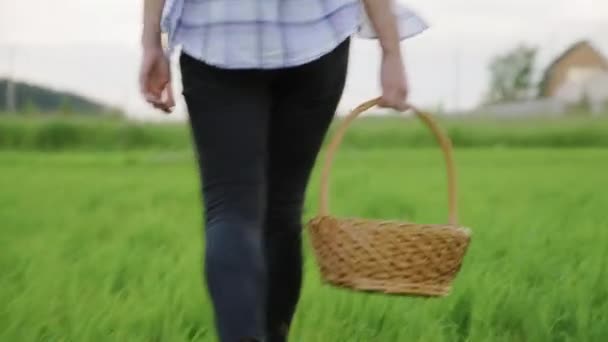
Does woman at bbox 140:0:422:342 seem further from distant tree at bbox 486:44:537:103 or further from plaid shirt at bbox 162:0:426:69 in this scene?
distant tree at bbox 486:44:537:103

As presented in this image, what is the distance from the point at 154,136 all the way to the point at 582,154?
470cm

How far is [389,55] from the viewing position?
1876mm

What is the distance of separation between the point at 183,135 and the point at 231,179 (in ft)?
41.2

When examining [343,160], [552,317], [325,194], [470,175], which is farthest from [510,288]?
[343,160]

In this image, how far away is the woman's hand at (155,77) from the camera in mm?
1835

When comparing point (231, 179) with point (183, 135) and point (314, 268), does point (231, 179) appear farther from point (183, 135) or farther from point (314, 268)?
point (183, 135)

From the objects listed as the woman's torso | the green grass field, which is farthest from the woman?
the green grass field

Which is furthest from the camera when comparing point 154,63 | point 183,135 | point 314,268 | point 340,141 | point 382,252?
point 183,135

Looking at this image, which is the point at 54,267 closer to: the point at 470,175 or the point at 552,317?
the point at 552,317

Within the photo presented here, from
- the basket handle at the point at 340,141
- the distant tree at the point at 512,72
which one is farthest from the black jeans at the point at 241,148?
the distant tree at the point at 512,72

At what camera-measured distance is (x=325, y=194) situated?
2078mm

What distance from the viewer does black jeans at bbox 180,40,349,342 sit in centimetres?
175

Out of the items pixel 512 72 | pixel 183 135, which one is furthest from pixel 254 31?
pixel 512 72

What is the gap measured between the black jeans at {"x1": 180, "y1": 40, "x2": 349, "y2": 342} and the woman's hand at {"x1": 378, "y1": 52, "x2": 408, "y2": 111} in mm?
65
